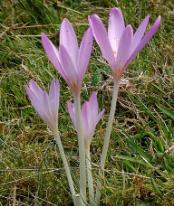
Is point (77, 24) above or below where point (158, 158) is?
above

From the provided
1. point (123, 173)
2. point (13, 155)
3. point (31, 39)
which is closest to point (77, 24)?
point (31, 39)

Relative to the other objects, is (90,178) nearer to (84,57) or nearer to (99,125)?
(84,57)

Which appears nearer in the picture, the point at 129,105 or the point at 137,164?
the point at 137,164

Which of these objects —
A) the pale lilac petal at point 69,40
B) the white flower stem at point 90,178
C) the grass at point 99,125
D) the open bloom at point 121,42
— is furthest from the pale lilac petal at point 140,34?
the grass at point 99,125

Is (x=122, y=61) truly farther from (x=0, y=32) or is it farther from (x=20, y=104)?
(x=0, y=32)

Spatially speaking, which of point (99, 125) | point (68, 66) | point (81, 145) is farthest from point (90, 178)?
point (99, 125)

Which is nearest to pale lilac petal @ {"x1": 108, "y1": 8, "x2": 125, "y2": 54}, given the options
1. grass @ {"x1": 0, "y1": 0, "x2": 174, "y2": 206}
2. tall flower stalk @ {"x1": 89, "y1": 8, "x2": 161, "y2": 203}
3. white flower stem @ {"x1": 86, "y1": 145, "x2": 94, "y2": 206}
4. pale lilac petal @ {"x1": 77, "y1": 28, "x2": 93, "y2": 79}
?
tall flower stalk @ {"x1": 89, "y1": 8, "x2": 161, "y2": 203}
